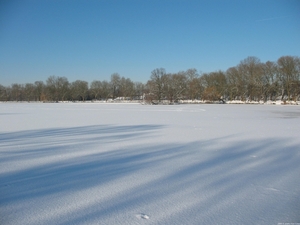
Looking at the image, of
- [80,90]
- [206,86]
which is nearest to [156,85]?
[206,86]

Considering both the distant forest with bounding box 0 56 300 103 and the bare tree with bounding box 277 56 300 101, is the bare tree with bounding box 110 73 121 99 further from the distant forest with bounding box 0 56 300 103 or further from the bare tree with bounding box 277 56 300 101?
the bare tree with bounding box 277 56 300 101

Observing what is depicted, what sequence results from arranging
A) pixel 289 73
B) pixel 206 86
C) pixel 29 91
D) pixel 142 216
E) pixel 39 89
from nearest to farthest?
pixel 142 216, pixel 289 73, pixel 206 86, pixel 39 89, pixel 29 91

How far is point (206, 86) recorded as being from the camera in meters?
63.1

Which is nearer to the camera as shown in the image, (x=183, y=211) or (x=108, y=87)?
(x=183, y=211)

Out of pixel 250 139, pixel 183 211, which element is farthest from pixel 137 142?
pixel 183 211

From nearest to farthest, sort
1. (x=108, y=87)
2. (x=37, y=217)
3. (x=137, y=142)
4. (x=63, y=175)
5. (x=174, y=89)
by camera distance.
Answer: (x=37, y=217) < (x=63, y=175) < (x=137, y=142) < (x=174, y=89) < (x=108, y=87)

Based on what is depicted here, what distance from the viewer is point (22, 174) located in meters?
3.96

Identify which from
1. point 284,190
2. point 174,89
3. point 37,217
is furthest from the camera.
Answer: point 174,89

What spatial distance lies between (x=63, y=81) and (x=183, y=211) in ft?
283

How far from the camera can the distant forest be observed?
51219 mm

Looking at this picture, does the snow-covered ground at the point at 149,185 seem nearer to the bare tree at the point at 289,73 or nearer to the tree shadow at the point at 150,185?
the tree shadow at the point at 150,185

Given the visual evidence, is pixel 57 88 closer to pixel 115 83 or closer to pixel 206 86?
pixel 115 83

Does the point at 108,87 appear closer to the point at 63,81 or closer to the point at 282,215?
the point at 63,81

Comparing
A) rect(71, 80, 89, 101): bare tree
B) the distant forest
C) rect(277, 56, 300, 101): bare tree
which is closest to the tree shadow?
the distant forest
